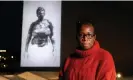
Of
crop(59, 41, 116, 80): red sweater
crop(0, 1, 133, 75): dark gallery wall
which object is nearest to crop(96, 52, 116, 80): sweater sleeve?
crop(59, 41, 116, 80): red sweater

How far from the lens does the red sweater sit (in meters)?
0.84

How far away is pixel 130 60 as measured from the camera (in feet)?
12.8

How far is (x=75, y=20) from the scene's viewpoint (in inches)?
149

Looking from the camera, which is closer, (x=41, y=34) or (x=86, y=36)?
(x=86, y=36)

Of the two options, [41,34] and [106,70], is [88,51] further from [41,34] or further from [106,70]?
[41,34]

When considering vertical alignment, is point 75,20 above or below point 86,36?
above

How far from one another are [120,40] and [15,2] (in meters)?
1.50

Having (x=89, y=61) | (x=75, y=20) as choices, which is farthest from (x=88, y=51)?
(x=75, y=20)

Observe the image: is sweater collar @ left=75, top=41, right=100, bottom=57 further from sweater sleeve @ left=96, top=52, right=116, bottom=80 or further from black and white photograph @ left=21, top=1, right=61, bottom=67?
black and white photograph @ left=21, top=1, right=61, bottom=67

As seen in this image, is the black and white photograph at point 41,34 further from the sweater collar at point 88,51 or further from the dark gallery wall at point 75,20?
the sweater collar at point 88,51

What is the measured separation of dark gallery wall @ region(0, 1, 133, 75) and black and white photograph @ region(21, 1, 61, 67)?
0.07 m

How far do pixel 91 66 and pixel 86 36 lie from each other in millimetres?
91

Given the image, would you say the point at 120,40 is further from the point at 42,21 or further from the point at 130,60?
the point at 42,21

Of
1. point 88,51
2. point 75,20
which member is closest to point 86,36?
point 88,51
